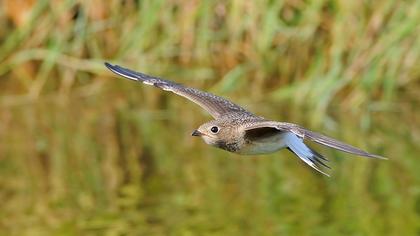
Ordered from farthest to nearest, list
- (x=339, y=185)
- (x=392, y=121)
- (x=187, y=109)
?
(x=187, y=109), (x=392, y=121), (x=339, y=185)

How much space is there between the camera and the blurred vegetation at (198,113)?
905 cm

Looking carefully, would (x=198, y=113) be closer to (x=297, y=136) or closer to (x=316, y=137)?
(x=297, y=136)

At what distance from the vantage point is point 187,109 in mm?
11188

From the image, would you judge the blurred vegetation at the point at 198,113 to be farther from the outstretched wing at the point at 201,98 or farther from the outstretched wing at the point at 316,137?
the outstretched wing at the point at 316,137

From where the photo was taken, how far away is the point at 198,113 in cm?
1101

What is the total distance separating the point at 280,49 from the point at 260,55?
0.24m

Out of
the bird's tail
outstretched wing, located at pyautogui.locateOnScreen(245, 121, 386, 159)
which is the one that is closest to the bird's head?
the bird's tail

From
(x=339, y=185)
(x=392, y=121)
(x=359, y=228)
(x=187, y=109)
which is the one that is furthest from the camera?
(x=187, y=109)

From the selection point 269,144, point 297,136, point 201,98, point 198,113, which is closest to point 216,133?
point 269,144

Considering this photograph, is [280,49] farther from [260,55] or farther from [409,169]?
[409,169]

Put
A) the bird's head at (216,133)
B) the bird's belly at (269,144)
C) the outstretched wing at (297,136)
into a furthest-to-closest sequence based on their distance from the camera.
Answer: the bird's head at (216,133), the bird's belly at (269,144), the outstretched wing at (297,136)

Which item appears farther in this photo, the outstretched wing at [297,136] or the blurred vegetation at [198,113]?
the blurred vegetation at [198,113]

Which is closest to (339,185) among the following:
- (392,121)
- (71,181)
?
(392,121)

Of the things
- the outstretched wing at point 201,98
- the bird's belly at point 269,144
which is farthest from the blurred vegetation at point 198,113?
the bird's belly at point 269,144
